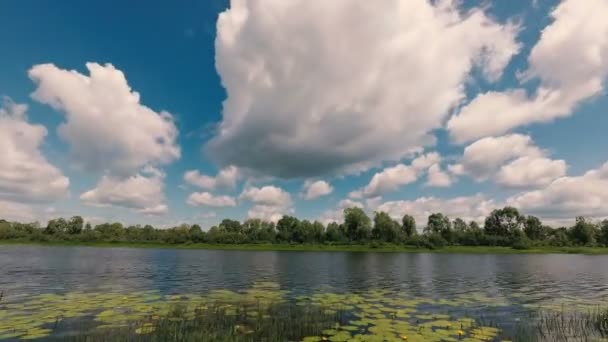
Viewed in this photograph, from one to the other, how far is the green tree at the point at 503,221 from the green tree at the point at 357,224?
2596 inches

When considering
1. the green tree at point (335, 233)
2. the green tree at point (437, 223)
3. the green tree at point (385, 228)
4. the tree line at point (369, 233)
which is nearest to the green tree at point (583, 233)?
the tree line at point (369, 233)

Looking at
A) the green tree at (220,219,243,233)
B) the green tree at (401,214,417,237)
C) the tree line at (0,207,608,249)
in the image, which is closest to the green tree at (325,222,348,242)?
the tree line at (0,207,608,249)

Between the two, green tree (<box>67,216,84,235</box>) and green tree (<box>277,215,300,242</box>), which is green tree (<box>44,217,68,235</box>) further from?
green tree (<box>277,215,300,242</box>)

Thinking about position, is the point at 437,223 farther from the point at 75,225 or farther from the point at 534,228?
the point at 75,225

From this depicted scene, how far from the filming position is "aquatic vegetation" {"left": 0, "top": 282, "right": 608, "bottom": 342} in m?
13.1

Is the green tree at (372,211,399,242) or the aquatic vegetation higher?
the green tree at (372,211,399,242)

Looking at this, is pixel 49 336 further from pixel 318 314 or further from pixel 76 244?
pixel 76 244

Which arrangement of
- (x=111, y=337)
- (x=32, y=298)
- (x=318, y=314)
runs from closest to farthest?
(x=111, y=337) < (x=318, y=314) < (x=32, y=298)

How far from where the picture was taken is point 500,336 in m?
14.1

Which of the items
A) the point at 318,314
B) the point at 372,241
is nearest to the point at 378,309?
the point at 318,314

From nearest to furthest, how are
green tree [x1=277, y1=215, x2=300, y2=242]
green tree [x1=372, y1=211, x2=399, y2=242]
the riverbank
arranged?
1. the riverbank
2. green tree [x1=372, y1=211, x2=399, y2=242]
3. green tree [x1=277, y1=215, x2=300, y2=242]

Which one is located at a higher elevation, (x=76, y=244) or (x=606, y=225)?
(x=606, y=225)

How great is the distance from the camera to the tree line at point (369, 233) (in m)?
129

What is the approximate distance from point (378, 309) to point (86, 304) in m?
17.6
